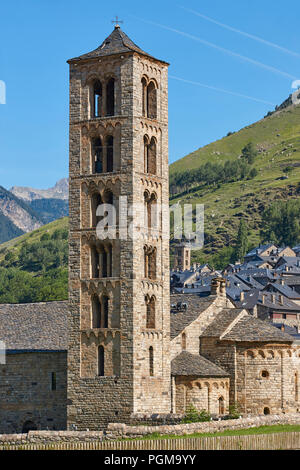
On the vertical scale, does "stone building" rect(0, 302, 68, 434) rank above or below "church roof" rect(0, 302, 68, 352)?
below

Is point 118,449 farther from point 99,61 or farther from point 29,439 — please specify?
point 99,61

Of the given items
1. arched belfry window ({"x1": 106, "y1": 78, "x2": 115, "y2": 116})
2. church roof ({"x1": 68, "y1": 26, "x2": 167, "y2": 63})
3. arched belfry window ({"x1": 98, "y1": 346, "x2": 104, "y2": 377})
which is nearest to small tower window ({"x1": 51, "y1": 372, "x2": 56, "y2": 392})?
arched belfry window ({"x1": 98, "y1": 346, "x2": 104, "y2": 377})

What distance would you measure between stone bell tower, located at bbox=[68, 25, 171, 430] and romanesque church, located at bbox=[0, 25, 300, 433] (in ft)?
0.20

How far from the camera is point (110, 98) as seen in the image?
58031mm

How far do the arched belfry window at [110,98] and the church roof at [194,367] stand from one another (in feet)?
46.5

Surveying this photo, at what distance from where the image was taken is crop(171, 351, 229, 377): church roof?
57772 mm

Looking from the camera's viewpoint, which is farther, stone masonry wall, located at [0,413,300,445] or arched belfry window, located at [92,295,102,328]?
arched belfry window, located at [92,295,102,328]

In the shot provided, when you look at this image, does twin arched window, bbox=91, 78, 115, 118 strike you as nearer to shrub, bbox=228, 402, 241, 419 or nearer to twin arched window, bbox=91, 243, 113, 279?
twin arched window, bbox=91, 243, 113, 279

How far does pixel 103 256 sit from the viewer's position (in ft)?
185

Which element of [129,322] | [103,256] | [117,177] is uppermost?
[117,177]

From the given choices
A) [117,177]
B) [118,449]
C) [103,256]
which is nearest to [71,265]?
[103,256]

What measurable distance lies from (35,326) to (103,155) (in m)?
12.6

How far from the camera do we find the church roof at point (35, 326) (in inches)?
2405

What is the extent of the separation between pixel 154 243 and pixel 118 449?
18719 millimetres
